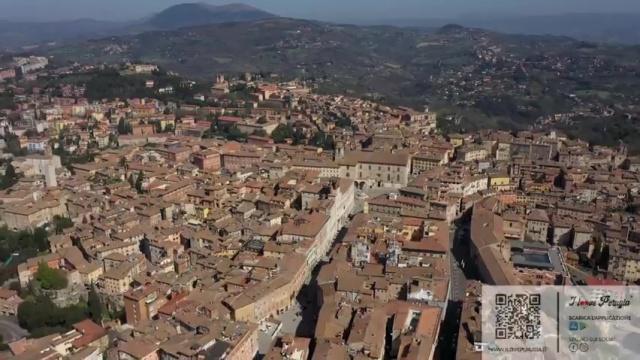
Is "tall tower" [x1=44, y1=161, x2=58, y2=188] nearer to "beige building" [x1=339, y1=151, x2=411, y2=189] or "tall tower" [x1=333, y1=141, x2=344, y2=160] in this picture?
"tall tower" [x1=333, y1=141, x2=344, y2=160]

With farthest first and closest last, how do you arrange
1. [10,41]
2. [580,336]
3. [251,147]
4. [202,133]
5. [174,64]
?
[10,41]
[174,64]
[202,133]
[251,147]
[580,336]

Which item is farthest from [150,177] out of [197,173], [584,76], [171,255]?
[584,76]

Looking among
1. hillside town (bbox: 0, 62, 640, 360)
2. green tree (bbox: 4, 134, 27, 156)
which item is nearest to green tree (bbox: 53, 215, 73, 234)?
hillside town (bbox: 0, 62, 640, 360)

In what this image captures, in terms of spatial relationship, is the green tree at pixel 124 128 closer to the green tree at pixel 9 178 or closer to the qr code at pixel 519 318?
the green tree at pixel 9 178

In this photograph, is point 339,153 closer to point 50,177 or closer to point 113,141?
point 50,177

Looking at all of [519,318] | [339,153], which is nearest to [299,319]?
[519,318]

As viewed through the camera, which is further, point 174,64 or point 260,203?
point 174,64

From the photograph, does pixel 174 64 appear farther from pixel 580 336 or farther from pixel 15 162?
pixel 580 336
